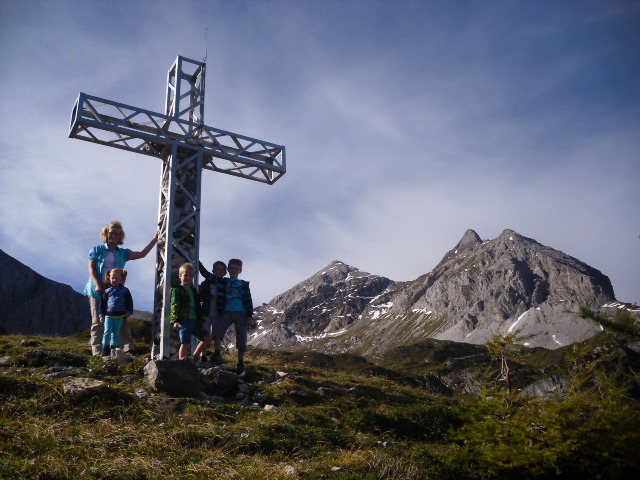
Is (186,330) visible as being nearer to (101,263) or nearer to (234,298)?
(234,298)

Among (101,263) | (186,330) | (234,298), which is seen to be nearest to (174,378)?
(186,330)

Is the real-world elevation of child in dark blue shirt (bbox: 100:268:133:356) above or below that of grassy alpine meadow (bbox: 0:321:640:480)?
above

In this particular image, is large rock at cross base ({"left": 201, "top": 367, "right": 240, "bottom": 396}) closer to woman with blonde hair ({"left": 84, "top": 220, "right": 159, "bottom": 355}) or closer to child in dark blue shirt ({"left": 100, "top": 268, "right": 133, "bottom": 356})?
child in dark blue shirt ({"left": 100, "top": 268, "right": 133, "bottom": 356})

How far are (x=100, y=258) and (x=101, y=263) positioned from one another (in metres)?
0.12

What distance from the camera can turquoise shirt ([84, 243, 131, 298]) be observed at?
10328 millimetres

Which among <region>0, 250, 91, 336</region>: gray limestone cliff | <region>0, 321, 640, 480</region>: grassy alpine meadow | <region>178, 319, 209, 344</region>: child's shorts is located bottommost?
<region>0, 321, 640, 480</region>: grassy alpine meadow

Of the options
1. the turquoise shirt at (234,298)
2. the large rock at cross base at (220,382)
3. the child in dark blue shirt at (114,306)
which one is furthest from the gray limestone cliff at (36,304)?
the large rock at cross base at (220,382)

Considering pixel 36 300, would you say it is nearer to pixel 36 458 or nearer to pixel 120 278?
pixel 120 278

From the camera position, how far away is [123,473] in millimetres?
4785

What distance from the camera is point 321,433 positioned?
22.8 feet

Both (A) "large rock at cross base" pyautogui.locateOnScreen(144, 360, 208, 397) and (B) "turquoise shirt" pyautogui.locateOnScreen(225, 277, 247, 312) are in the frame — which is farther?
(B) "turquoise shirt" pyautogui.locateOnScreen(225, 277, 247, 312)

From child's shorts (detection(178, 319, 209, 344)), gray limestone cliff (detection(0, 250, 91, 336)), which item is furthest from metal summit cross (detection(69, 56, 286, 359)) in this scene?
gray limestone cliff (detection(0, 250, 91, 336))

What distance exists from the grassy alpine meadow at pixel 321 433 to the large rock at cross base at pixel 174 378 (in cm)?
22

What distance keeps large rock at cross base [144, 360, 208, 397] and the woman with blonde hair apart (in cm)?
280
